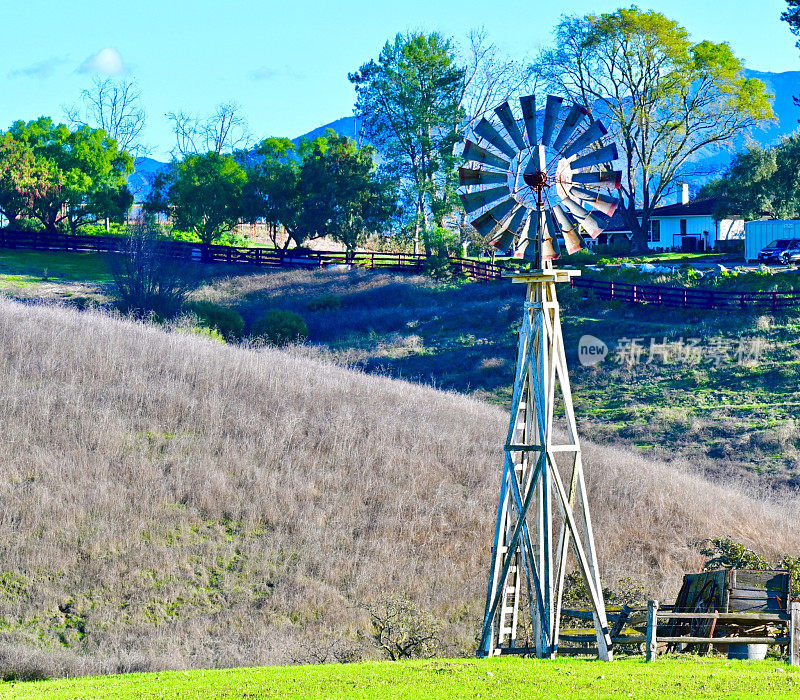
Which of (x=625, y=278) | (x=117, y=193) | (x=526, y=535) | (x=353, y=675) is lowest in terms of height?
(x=353, y=675)

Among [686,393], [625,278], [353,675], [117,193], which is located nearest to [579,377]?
[686,393]

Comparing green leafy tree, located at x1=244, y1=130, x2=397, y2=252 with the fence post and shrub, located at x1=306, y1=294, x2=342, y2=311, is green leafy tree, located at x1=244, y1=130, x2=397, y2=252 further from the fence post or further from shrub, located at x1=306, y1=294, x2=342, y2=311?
the fence post

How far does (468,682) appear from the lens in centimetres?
1286

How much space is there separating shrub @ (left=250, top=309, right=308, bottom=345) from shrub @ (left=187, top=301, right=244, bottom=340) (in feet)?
2.78

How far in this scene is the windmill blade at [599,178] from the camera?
1568 cm

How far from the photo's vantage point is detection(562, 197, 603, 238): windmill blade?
15703 millimetres

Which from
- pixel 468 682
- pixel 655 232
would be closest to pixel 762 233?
pixel 655 232

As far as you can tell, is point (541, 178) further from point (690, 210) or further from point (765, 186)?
point (690, 210)

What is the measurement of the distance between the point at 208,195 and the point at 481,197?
58.1m

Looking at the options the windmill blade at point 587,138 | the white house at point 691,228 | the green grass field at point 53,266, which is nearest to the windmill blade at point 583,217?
the windmill blade at point 587,138

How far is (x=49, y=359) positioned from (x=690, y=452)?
20.8 metres

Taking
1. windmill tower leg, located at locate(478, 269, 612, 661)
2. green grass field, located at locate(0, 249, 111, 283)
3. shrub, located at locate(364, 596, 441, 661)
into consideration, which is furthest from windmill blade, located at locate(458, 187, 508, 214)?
green grass field, located at locate(0, 249, 111, 283)

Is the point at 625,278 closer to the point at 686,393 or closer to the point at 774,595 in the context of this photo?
the point at 686,393

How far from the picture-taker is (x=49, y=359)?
96.5 feet
